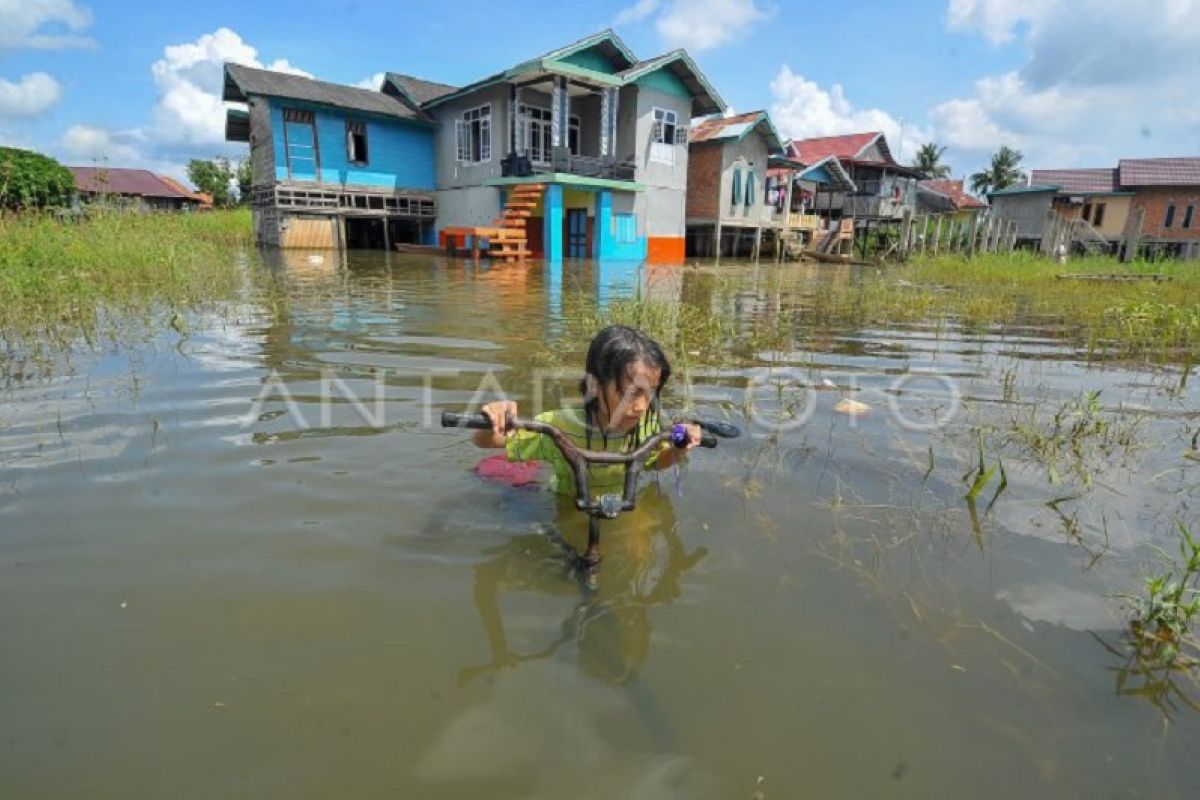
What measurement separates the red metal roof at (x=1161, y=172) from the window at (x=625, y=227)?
27.6 metres

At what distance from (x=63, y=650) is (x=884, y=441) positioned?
379 cm

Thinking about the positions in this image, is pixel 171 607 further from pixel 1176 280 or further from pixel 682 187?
pixel 682 187

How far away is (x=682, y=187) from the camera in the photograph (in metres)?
22.4

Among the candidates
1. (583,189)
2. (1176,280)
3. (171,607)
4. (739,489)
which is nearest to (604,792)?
(171,607)

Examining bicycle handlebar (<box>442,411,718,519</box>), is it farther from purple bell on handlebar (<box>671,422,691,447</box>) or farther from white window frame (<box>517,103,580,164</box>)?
white window frame (<box>517,103,580,164</box>)

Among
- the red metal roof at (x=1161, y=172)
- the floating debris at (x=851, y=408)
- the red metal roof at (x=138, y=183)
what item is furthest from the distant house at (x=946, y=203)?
the red metal roof at (x=138, y=183)

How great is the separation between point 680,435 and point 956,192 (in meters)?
54.5

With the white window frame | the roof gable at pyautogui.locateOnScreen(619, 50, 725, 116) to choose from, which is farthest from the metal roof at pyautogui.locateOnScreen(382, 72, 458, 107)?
the roof gable at pyautogui.locateOnScreen(619, 50, 725, 116)

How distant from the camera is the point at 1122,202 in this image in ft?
107

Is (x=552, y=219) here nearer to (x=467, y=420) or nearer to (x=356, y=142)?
(x=356, y=142)

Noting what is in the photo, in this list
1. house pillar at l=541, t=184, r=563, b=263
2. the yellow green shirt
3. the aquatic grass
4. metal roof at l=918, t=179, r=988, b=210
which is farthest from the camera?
metal roof at l=918, t=179, r=988, b=210

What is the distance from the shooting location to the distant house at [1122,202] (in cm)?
3155

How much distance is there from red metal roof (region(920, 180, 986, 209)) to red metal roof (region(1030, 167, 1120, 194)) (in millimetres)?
8983

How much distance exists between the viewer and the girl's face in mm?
2469
